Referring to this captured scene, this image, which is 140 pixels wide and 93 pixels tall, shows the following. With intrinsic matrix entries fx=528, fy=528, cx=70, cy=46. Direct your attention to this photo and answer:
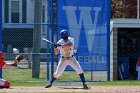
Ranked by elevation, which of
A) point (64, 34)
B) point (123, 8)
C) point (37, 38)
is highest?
point (123, 8)

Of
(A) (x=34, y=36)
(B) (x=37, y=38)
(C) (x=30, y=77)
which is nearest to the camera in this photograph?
(B) (x=37, y=38)

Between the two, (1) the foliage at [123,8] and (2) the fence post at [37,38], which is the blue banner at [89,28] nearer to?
(2) the fence post at [37,38]

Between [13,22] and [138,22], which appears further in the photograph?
[138,22]

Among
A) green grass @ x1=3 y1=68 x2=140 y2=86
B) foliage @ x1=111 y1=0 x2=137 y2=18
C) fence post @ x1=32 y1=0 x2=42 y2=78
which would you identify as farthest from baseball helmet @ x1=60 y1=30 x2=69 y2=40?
foliage @ x1=111 y1=0 x2=137 y2=18

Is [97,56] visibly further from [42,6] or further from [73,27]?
[42,6]

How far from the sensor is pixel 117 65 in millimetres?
24000

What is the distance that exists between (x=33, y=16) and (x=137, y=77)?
21.8ft

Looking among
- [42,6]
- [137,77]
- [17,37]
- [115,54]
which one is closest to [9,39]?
[17,37]

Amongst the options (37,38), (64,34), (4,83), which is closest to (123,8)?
(37,38)

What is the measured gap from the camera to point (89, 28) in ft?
67.5

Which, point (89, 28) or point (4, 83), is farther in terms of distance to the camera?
point (89, 28)

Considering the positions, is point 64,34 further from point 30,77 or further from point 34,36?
point 30,77

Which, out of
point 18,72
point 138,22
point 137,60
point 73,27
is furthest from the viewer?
point 137,60

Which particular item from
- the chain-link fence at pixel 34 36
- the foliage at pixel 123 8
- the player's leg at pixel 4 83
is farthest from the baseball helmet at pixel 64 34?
the foliage at pixel 123 8
